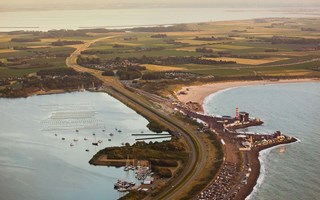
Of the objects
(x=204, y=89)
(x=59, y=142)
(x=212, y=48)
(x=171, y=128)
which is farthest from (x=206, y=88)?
(x=212, y=48)

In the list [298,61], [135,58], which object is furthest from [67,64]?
[298,61]

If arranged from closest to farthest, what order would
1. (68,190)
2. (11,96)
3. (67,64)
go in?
(68,190) < (11,96) < (67,64)

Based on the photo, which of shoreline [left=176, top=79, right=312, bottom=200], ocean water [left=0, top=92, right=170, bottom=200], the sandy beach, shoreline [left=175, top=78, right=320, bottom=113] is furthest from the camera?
the sandy beach

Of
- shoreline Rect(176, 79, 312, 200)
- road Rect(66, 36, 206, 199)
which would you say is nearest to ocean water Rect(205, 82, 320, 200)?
shoreline Rect(176, 79, 312, 200)

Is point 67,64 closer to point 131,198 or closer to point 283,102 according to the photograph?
point 283,102

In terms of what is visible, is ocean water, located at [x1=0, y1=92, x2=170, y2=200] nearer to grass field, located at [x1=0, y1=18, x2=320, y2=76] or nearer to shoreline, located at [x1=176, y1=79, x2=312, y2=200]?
shoreline, located at [x1=176, y1=79, x2=312, y2=200]

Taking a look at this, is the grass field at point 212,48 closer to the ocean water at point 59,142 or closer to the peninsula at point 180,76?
the peninsula at point 180,76

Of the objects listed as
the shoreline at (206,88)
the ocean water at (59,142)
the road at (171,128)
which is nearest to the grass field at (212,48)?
the shoreline at (206,88)
